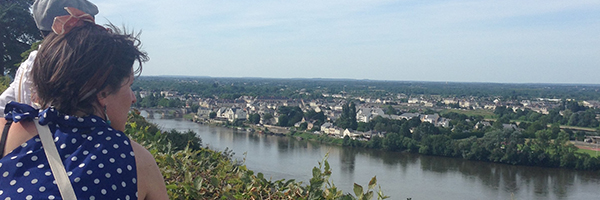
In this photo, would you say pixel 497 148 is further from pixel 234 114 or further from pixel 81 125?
pixel 81 125

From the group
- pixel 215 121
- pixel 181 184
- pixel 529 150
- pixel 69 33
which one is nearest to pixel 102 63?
pixel 69 33

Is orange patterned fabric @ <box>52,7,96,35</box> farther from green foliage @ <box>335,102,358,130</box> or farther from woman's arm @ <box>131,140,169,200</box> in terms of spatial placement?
green foliage @ <box>335,102,358,130</box>

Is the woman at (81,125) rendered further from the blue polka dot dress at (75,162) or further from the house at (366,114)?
the house at (366,114)

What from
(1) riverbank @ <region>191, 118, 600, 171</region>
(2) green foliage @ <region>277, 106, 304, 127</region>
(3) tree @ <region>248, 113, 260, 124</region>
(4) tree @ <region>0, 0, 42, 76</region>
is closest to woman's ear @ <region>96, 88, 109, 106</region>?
(4) tree @ <region>0, 0, 42, 76</region>

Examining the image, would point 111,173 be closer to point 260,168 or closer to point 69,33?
point 69,33

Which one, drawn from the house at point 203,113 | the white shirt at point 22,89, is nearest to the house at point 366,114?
the house at point 203,113

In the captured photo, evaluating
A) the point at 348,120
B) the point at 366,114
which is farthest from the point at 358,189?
the point at 366,114

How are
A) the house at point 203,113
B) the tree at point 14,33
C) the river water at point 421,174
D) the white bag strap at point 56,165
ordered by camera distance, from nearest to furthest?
the white bag strap at point 56,165 < the tree at point 14,33 < the river water at point 421,174 < the house at point 203,113

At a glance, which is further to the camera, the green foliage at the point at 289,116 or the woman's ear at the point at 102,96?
the green foliage at the point at 289,116
